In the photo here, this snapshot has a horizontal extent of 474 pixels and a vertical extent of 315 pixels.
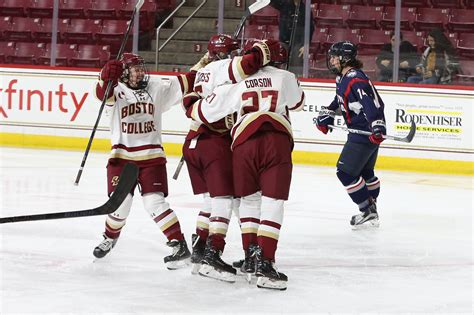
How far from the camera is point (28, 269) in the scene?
4.27 metres

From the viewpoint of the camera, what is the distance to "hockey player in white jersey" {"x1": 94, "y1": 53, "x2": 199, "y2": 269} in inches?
173

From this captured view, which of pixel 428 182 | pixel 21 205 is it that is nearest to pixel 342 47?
pixel 21 205

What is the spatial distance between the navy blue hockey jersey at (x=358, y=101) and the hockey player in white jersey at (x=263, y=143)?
1.61m

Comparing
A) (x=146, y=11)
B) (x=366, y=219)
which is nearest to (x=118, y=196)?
(x=366, y=219)

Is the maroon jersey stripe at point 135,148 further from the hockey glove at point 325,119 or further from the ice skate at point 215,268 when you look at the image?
the hockey glove at point 325,119

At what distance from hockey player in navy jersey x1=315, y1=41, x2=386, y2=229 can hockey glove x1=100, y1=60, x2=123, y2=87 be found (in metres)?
1.74

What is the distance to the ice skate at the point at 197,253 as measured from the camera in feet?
14.0

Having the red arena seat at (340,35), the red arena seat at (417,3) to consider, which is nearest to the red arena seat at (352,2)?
the red arena seat at (340,35)

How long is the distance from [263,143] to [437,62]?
17.0 feet

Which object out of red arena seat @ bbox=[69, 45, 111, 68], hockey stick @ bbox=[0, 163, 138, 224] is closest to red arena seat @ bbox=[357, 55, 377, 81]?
red arena seat @ bbox=[69, 45, 111, 68]

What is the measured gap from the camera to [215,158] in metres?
4.22

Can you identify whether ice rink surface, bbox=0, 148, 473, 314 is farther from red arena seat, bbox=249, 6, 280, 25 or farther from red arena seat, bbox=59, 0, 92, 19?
red arena seat, bbox=59, 0, 92, 19

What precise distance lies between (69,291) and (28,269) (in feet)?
1.62

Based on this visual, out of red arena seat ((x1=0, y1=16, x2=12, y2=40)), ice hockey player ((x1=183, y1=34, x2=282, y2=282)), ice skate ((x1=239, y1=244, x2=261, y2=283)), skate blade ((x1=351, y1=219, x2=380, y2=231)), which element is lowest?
skate blade ((x1=351, y1=219, x2=380, y2=231))
